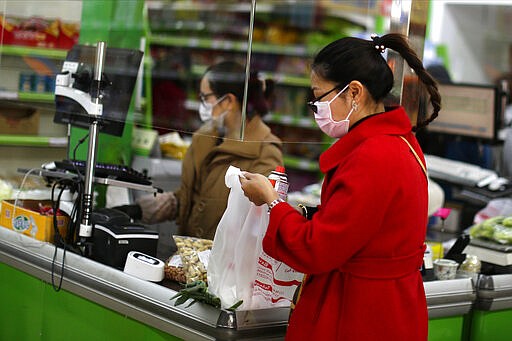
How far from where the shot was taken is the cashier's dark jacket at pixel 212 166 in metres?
3.57

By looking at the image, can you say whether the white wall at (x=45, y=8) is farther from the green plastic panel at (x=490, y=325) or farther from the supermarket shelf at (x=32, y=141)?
the green plastic panel at (x=490, y=325)

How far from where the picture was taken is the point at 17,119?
4.98 meters

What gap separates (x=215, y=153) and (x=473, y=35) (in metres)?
7.72

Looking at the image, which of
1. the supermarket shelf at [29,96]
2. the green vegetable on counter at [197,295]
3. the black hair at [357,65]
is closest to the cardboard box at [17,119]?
the supermarket shelf at [29,96]

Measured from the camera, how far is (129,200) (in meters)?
4.36

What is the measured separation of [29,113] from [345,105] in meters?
2.81

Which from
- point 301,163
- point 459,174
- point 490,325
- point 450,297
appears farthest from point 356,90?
point 301,163

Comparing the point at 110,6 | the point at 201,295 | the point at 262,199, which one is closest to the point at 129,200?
the point at 110,6

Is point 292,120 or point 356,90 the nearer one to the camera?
point 356,90

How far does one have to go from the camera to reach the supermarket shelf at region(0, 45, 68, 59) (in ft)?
14.2

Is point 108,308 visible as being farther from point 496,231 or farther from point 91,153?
point 496,231

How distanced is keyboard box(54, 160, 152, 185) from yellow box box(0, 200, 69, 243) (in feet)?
0.63

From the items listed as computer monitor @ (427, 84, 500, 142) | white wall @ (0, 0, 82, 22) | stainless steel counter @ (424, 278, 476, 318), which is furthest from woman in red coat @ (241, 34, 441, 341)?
computer monitor @ (427, 84, 500, 142)

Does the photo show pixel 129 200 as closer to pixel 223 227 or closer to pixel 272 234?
pixel 223 227
